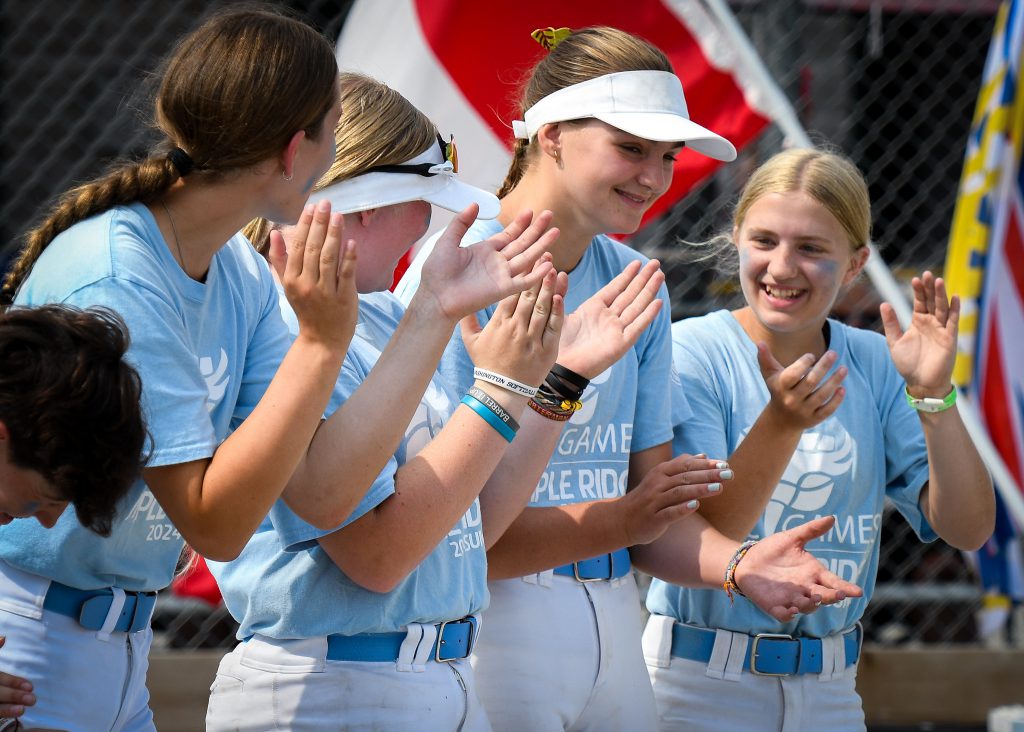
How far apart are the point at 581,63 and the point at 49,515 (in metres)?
1.35

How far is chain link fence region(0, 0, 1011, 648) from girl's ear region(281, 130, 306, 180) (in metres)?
2.17

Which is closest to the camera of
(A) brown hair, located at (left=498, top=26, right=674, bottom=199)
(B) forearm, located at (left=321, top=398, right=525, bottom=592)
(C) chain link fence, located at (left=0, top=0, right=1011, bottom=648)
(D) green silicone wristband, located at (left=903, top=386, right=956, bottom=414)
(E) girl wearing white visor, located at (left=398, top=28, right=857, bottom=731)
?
(B) forearm, located at (left=321, top=398, right=525, bottom=592)

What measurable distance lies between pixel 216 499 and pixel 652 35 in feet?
9.62

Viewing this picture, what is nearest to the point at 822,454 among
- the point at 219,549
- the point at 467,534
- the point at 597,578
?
the point at 597,578

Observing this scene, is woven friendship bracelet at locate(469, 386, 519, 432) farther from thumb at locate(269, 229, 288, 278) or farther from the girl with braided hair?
thumb at locate(269, 229, 288, 278)

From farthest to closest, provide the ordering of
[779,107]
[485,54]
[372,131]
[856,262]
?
[485,54] < [779,107] < [856,262] < [372,131]

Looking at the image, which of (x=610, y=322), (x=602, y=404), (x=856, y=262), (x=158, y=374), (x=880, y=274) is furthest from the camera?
(x=880, y=274)

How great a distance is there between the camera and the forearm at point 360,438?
68.8 inches

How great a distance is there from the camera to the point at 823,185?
269 centimetres

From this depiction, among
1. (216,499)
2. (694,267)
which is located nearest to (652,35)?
(694,267)

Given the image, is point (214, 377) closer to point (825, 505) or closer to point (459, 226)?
point (459, 226)

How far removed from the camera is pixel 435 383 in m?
2.12

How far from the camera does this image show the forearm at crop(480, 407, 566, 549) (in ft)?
6.98

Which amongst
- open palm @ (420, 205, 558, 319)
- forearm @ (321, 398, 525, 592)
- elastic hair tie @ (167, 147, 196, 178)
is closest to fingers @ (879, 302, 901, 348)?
open palm @ (420, 205, 558, 319)
